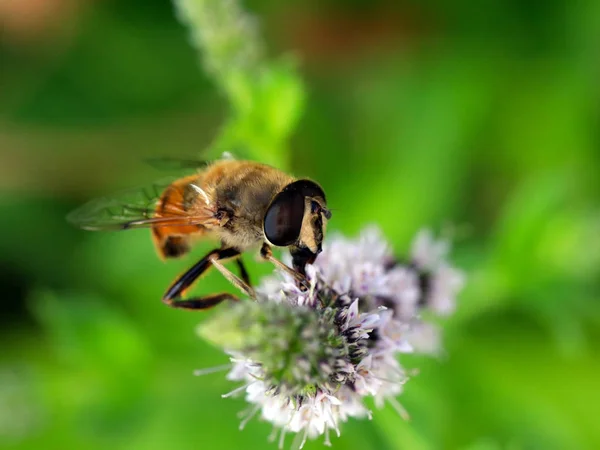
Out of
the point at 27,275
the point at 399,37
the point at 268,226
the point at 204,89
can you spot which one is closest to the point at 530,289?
the point at 268,226

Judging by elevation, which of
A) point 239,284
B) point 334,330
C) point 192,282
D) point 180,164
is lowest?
point 334,330

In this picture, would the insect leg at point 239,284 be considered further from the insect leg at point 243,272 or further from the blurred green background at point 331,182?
the blurred green background at point 331,182

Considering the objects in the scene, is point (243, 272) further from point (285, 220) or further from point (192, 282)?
point (285, 220)

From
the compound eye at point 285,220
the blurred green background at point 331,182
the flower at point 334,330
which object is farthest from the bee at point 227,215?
the blurred green background at point 331,182

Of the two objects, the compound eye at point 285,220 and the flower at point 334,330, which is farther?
the compound eye at point 285,220

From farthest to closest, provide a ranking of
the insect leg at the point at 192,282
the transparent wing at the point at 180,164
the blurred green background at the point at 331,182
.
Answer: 1. the blurred green background at the point at 331,182
2. the transparent wing at the point at 180,164
3. the insect leg at the point at 192,282

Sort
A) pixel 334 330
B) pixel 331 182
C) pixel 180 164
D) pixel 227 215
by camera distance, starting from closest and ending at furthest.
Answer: pixel 334 330, pixel 227 215, pixel 180 164, pixel 331 182

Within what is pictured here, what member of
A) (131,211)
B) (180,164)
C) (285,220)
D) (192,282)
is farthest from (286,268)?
(180,164)
